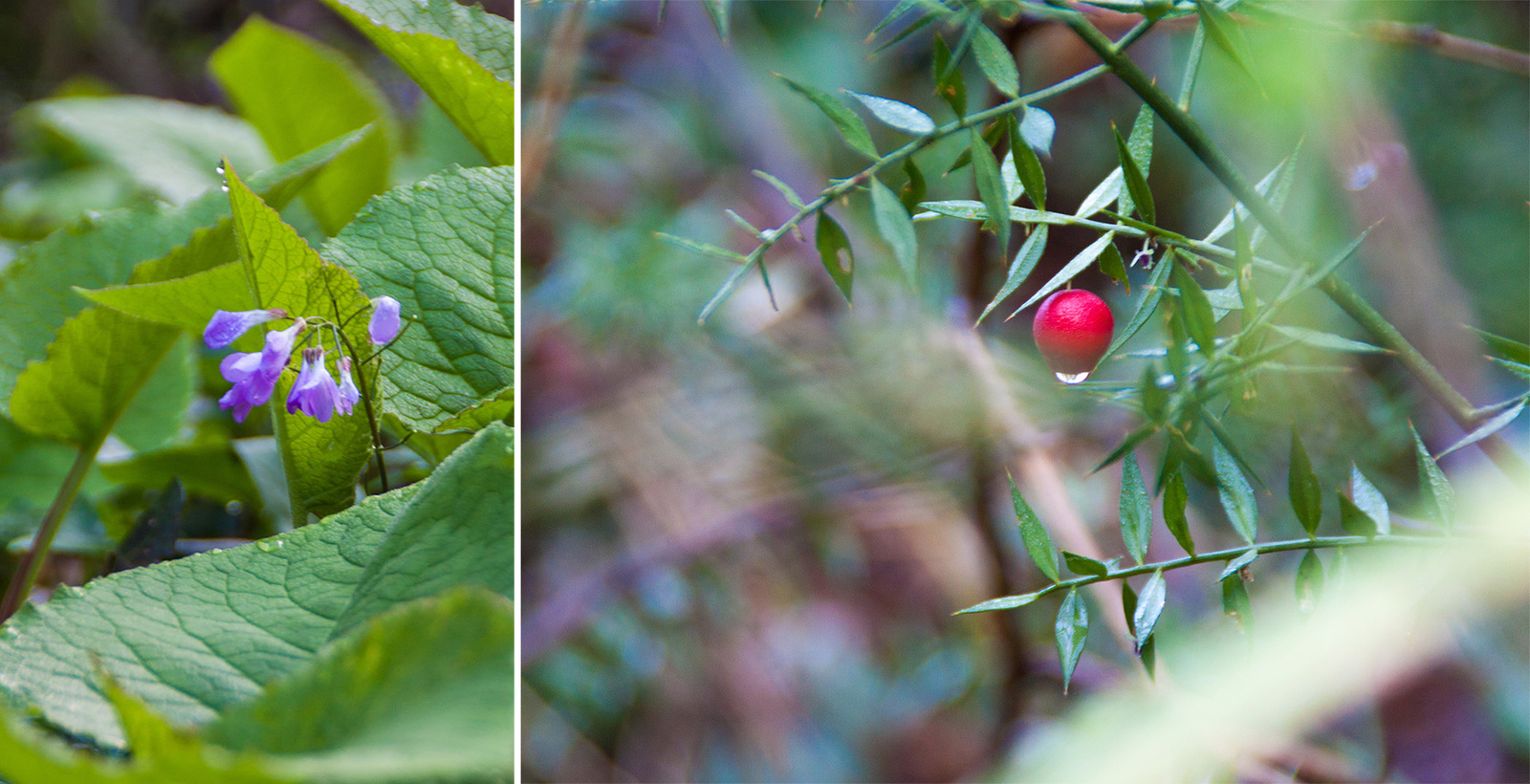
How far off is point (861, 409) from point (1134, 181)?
23.7 inches

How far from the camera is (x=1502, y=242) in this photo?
687 mm

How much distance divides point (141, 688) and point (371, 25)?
18cm

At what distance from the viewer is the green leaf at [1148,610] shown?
21 centimetres

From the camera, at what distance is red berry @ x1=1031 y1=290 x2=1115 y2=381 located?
0.24m

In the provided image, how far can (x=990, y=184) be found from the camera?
0.60 feet

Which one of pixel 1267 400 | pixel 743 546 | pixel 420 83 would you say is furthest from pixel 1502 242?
pixel 420 83

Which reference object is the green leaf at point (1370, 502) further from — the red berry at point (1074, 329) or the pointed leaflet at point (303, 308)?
the pointed leaflet at point (303, 308)

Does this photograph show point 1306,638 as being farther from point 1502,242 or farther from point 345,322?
point 1502,242

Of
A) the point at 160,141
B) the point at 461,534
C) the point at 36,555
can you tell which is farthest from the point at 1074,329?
the point at 160,141

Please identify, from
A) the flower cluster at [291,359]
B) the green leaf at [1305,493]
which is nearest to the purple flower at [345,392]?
the flower cluster at [291,359]

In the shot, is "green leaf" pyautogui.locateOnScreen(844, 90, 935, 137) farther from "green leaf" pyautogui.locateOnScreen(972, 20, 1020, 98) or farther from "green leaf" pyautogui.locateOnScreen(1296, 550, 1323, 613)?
"green leaf" pyautogui.locateOnScreen(1296, 550, 1323, 613)

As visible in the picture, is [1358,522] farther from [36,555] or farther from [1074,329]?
[36,555]

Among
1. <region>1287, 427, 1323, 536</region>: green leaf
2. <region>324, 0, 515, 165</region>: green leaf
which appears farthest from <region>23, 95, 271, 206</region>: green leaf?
<region>1287, 427, 1323, 536</region>: green leaf

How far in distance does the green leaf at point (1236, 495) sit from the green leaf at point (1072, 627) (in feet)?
0.12
